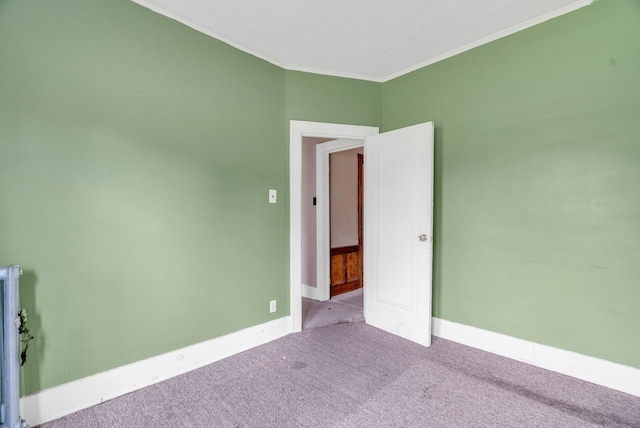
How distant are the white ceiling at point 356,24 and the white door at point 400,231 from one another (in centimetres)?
69

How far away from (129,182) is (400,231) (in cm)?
221

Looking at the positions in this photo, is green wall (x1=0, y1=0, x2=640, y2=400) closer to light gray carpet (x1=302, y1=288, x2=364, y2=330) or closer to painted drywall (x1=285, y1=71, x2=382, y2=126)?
painted drywall (x1=285, y1=71, x2=382, y2=126)

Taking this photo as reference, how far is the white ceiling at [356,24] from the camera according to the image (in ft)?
6.88

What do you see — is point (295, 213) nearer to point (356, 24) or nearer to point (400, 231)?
point (400, 231)

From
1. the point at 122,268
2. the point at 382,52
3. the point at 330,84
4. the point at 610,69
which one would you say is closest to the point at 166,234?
the point at 122,268

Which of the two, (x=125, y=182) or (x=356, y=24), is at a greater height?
(x=356, y=24)

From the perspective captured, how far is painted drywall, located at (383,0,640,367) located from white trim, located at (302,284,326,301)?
159 cm

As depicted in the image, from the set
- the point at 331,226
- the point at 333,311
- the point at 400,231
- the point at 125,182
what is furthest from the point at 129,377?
the point at 331,226

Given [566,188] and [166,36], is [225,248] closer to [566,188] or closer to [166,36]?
[166,36]

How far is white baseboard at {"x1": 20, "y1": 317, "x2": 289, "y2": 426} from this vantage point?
5.71 feet

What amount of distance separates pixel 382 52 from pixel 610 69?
1.59 metres

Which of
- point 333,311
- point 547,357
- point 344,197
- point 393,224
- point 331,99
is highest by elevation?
point 331,99

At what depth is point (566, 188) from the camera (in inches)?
87.2

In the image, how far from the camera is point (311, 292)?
4125 mm
